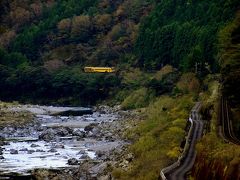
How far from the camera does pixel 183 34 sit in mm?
110062

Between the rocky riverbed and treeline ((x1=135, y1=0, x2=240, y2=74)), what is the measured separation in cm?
1388

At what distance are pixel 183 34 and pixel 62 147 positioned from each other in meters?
55.2

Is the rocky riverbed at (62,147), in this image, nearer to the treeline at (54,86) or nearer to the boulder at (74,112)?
the boulder at (74,112)

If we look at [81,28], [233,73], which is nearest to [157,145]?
[233,73]

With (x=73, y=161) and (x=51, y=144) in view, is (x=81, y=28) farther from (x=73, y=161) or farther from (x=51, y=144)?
(x=73, y=161)

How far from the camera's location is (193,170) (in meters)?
30.6

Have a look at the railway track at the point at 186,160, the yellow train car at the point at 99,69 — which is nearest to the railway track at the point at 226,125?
the railway track at the point at 186,160

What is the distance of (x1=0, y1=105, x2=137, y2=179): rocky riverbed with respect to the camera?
148 ft

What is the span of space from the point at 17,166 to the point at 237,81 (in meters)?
17.5

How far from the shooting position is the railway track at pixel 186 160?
30.9 meters

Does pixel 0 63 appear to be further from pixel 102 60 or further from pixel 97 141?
pixel 97 141

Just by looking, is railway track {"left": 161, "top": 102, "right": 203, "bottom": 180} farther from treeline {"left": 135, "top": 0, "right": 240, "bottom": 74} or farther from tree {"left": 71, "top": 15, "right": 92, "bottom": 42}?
tree {"left": 71, "top": 15, "right": 92, "bottom": 42}

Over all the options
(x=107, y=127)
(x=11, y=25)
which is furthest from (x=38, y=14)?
(x=107, y=127)

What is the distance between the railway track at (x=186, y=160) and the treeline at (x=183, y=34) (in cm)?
3552
